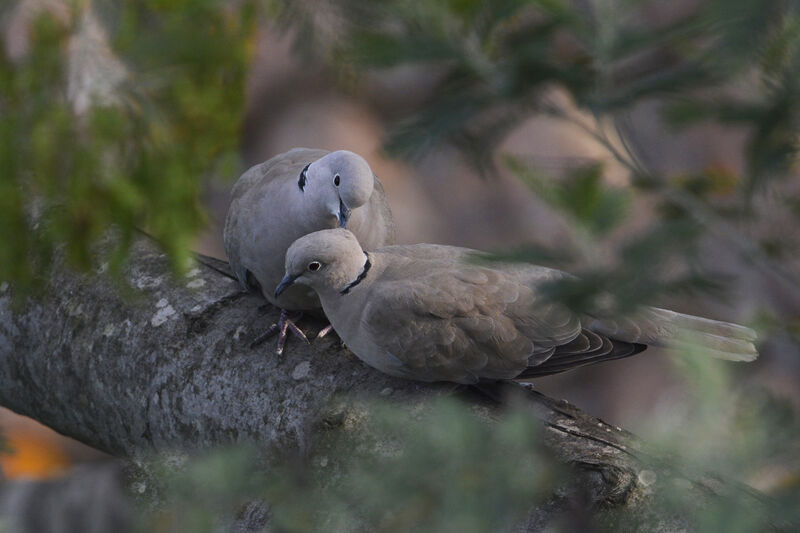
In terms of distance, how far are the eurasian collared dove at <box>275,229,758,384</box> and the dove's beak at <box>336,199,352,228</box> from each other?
0.09m

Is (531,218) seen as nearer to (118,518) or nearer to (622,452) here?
(622,452)

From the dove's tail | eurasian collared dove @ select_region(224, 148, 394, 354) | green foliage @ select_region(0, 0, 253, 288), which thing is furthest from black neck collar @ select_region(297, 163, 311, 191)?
the dove's tail

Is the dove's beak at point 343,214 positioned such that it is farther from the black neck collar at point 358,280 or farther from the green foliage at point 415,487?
the green foliage at point 415,487

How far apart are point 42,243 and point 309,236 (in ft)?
2.82

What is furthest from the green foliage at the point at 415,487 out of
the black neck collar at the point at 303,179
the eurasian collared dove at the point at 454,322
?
the black neck collar at the point at 303,179

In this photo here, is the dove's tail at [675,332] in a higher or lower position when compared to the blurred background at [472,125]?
lower

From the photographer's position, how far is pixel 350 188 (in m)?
1.80

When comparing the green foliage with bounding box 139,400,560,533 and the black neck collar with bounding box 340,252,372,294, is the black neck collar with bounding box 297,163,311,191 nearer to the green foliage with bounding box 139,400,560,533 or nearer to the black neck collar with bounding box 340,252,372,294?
the black neck collar with bounding box 340,252,372,294

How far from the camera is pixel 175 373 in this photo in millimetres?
1834

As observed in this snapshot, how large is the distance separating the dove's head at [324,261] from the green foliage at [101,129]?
37cm

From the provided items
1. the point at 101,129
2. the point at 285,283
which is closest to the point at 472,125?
the point at 285,283

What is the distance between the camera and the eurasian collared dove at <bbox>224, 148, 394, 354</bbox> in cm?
184

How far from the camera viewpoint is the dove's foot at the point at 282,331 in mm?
1844

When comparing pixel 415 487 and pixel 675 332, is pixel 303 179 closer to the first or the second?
pixel 675 332
